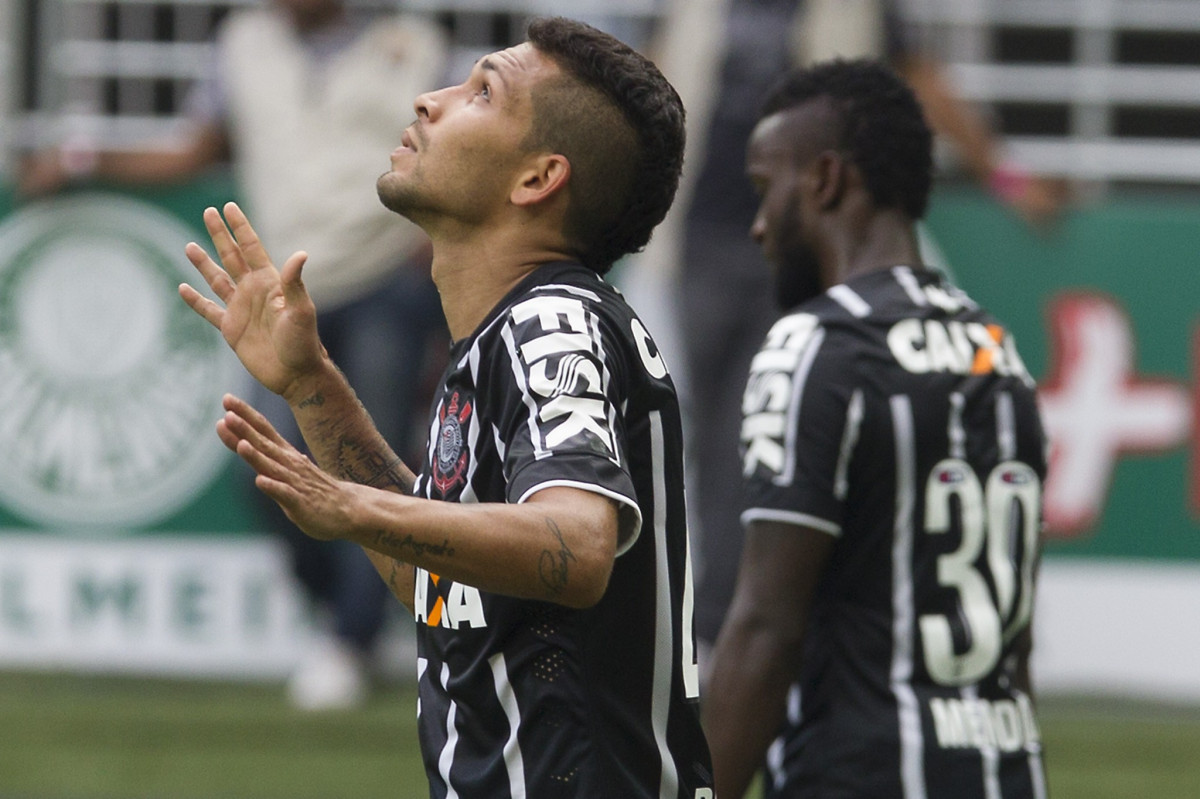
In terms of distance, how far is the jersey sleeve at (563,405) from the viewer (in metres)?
2.57

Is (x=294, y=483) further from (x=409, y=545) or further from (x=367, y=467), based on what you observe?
(x=367, y=467)

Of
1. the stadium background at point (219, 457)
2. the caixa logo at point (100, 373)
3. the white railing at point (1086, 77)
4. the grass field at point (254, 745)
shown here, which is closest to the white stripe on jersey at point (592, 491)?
the grass field at point (254, 745)

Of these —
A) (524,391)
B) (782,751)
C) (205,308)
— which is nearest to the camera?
(524,391)

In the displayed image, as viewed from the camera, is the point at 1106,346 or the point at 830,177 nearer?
the point at 830,177

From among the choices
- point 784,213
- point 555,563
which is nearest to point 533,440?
point 555,563

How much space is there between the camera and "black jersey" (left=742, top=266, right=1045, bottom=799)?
141 inches

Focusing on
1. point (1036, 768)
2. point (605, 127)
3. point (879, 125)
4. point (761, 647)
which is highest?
point (605, 127)

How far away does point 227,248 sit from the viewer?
3209mm

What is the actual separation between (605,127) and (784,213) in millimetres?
1059

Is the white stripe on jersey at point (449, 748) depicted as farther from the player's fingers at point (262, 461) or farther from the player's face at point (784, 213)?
the player's face at point (784, 213)

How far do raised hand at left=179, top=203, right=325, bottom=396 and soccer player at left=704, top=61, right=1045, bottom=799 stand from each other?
922 millimetres

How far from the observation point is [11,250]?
328 inches

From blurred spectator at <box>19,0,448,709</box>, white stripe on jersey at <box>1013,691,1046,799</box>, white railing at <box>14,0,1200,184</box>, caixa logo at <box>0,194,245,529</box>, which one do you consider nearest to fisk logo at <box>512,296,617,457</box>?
white stripe on jersey at <box>1013,691,1046,799</box>

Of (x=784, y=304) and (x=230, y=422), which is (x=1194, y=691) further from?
(x=230, y=422)
